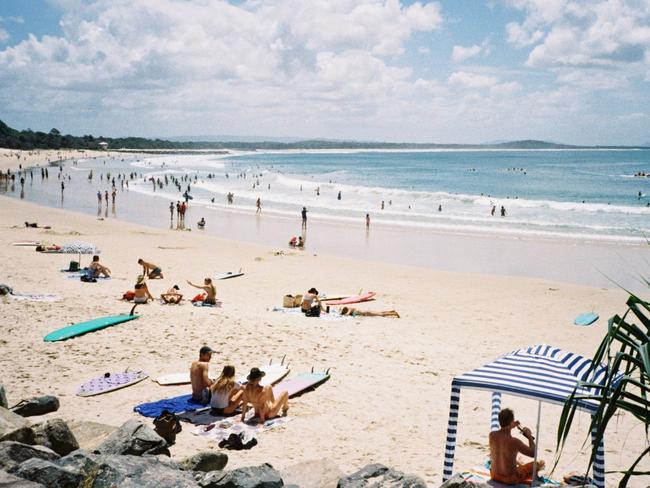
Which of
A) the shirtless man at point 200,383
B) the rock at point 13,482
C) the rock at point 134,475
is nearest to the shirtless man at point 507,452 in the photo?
the rock at point 134,475

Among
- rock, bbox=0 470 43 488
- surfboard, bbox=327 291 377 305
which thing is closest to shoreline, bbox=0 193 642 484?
surfboard, bbox=327 291 377 305

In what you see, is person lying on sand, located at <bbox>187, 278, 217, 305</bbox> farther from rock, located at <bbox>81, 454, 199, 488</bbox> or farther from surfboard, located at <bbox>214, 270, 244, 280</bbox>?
rock, located at <bbox>81, 454, 199, 488</bbox>

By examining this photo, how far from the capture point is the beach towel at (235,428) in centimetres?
743

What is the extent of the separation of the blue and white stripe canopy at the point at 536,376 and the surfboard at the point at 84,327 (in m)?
7.49

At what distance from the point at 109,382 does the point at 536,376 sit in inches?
243

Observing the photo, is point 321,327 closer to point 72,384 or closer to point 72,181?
point 72,384

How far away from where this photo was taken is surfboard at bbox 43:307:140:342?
1059 centimetres

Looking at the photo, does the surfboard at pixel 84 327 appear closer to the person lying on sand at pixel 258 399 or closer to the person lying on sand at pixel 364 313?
the person lying on sand at pixel 258 399

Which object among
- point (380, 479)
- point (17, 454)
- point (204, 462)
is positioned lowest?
point (204, 462)

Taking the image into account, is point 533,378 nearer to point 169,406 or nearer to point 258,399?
point 258,399

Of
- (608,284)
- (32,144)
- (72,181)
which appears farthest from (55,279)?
(32,144)

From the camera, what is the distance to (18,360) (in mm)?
9453

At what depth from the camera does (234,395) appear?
8.21 metres

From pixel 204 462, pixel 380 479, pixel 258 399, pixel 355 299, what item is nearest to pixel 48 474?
pixel 204 462
